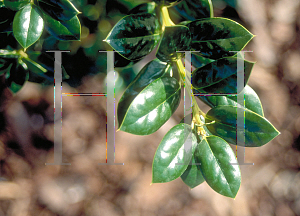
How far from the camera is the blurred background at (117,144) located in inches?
24.3

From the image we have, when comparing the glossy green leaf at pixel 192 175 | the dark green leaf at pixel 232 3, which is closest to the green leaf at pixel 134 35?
the glossy green leaf at pixel 192 175

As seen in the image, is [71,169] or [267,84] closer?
[71,169]

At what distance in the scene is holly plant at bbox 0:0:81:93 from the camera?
0.36 metres

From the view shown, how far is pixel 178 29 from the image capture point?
317mm

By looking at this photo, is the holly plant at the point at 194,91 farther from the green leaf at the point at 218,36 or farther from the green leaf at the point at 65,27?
the green leaf at the point at 65,27

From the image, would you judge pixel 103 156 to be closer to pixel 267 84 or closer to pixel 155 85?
pixel 155 85

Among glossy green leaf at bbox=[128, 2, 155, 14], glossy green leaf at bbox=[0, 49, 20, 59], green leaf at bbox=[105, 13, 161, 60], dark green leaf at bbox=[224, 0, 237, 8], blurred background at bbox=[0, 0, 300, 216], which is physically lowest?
blurred background at bbox=[0, 0, 300, 216]

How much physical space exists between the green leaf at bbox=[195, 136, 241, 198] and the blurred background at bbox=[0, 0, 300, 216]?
30 cm

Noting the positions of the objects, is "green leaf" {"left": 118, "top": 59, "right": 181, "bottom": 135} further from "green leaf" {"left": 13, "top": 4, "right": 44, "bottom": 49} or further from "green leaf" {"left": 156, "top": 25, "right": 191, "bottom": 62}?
"green leaf" {"left": 13, "top": 4, "right": 44, "bottom": 49}

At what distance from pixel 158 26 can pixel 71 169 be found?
553 millimetres

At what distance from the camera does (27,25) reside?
36cm

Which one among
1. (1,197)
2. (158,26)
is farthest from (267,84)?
(1,197)

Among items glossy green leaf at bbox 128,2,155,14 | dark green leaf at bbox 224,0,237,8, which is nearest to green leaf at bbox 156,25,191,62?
glossy green leaf at bbox 128,2,155,14

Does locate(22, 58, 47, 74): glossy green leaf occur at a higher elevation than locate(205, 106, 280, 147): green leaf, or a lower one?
higher
